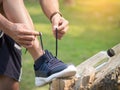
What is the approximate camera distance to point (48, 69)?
3.38 meters

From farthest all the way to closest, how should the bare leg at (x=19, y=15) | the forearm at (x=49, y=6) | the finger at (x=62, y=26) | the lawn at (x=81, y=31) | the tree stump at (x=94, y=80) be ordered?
the lawn at (x=81, y=31)
the forearm at (x=49, y=6)
the finger at (x=62, y=26)
the bare leg at (x=19, y=15)
the tree stump at (x=94, y=80)

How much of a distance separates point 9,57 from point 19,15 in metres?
0.57

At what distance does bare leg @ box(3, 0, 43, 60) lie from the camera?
3328 mm

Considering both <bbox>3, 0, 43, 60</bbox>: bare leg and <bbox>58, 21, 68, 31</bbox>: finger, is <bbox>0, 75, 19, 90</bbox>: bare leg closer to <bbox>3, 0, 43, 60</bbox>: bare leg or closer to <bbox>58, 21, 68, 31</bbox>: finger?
<bbox>3, 0, 43, 60</bbox>: bare leg

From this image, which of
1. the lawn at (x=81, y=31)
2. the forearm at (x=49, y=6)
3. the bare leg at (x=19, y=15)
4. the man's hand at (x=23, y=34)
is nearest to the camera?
the man's hand at (x=23, y=34)

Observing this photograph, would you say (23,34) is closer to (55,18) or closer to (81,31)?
(55,18)

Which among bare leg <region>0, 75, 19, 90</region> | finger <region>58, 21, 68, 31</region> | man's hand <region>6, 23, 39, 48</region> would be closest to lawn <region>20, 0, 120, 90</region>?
bare leg <region>0, 75, 19, 90</region>

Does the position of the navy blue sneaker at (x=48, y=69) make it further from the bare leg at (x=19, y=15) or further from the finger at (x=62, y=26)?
the finger at (x=62, y=26)

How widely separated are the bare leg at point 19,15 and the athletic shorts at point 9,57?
1.19 ft

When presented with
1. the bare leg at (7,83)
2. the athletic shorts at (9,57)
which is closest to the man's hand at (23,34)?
the athletic shorts at (9,57)

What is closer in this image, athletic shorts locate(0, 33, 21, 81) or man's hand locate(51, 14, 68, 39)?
man's hand locate(51, 14, 68, 39)

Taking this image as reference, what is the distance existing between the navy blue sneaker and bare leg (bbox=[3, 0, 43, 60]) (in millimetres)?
55

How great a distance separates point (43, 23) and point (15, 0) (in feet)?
21.3

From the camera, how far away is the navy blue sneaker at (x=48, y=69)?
334cm
